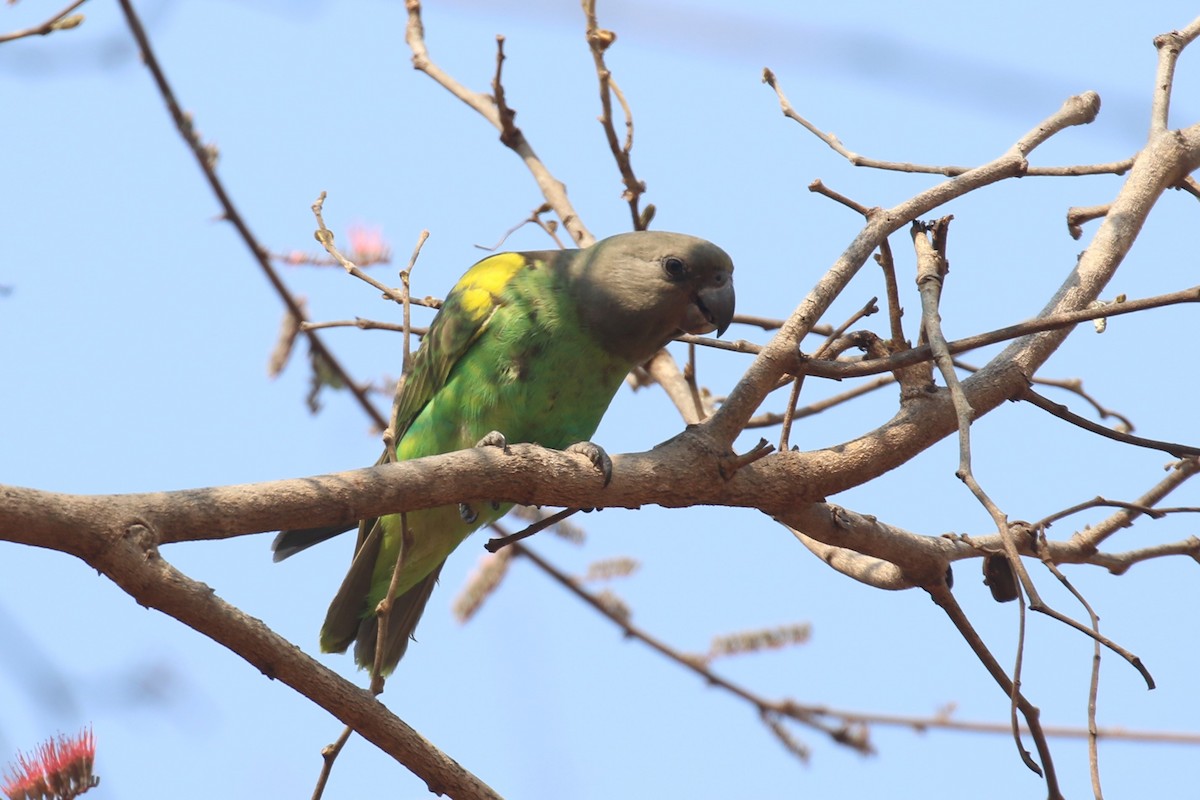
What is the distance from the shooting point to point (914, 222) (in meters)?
3.63

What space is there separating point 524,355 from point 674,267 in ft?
2.54

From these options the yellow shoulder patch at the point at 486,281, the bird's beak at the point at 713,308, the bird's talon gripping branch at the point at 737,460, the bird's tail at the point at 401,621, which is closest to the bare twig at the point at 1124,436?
the bird's talon gripping branch at the point at 737,460

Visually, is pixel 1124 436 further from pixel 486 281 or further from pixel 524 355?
pixel 486 281

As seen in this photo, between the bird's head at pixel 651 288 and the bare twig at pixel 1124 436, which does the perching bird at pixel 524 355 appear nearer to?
the bird's head at pixel 651 288

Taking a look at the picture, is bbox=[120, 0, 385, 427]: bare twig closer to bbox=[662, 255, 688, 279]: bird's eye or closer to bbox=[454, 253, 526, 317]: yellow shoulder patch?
bbox=[454, 253, 526, 317]: yellow shoulder patch

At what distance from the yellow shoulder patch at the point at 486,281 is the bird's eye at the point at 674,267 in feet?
2.10

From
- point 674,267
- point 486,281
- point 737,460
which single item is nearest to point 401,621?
point 486,281

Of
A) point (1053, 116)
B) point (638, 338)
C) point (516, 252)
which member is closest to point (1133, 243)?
point (1053, 116)

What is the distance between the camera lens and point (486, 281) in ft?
16.6

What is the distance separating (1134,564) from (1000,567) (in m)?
0.64

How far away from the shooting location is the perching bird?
4723 millimetres

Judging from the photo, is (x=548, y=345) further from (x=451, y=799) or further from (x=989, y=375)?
(x=451, y=799)

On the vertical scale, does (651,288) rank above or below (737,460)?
above

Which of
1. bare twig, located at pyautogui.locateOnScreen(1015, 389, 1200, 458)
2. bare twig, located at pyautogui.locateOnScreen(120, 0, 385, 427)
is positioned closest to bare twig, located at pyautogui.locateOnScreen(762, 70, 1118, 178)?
bare twig, located at pyautogui.locateOnScreen(1015, 389, 1200, 458)
